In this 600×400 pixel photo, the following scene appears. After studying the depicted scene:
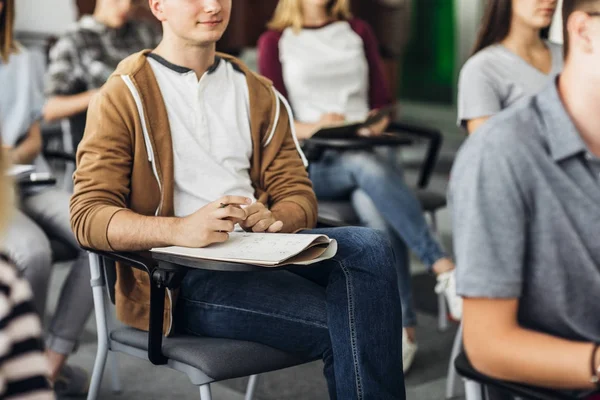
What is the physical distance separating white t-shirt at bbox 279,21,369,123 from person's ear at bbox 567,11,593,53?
204 centimetres

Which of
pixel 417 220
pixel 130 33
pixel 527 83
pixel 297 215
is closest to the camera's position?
pixel 297 215

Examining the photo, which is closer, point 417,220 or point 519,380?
point 519,380

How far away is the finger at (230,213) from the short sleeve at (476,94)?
3.26 ft

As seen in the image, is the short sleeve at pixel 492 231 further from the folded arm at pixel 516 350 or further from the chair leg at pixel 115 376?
the chair leg at pixel 115 376

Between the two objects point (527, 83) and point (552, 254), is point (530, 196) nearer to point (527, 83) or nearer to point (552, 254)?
point (552, 254)

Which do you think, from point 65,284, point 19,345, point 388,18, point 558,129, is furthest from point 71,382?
point 388,18

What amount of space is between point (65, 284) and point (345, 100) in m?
1.30

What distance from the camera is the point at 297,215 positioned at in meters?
2.04

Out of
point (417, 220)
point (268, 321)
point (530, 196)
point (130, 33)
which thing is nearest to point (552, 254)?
point (530, 196)

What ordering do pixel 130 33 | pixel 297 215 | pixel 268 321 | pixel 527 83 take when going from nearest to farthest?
pixel 268 321, pixel 297 215, pixel 527 83, pixel 130 33

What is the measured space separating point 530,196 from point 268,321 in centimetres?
77

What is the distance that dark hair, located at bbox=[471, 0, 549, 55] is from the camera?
265cm

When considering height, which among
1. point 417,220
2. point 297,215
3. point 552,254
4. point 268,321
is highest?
point 552,254

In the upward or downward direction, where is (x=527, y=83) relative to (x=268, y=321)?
upward
